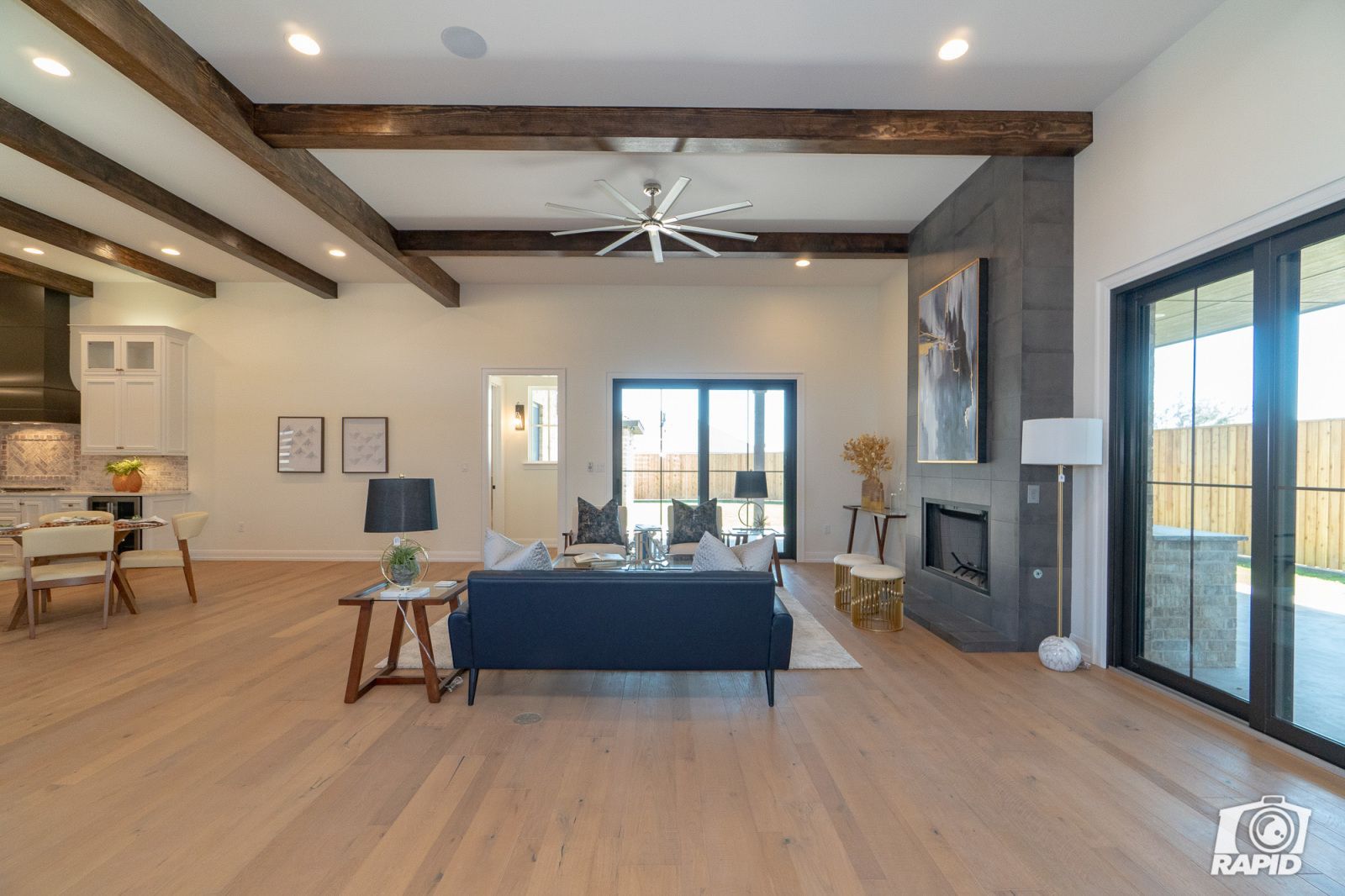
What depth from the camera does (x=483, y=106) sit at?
3670mm

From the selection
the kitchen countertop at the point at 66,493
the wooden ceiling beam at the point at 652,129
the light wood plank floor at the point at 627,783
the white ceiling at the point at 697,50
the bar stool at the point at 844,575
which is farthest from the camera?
the kitchen countertop at the point at 66,493

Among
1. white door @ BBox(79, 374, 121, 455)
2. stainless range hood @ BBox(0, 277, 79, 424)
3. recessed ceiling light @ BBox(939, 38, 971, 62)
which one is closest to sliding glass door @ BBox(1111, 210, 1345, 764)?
recessed ceiling light @ BBox(939, 38, 971, 62)

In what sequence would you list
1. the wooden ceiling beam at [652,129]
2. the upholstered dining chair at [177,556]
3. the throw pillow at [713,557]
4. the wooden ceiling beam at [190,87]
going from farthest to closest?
the upholstered dining chair at [177,556] < the wooden ceiling beam at [652,129] < the throw pillow at [713,557] < the wooden ceiling beam at [190,87]

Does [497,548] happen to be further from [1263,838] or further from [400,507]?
[1263,838]

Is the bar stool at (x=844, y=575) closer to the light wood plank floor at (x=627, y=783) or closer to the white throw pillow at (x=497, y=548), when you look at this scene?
the light wood plank floor at (x=627, y=783)

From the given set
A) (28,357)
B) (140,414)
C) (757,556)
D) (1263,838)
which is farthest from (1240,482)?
(28,357)

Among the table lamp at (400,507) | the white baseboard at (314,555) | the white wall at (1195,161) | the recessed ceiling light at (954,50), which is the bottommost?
the white baseboard at (314,555)

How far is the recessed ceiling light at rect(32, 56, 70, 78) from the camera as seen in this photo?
3.18 m

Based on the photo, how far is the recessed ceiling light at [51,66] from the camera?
318 centimetres

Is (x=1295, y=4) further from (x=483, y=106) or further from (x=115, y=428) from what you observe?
(x=115, y=428)

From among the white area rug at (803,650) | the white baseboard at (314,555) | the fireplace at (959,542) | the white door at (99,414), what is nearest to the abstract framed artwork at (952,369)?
the fireplace at (959,542)

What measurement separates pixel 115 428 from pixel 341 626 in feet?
15.7

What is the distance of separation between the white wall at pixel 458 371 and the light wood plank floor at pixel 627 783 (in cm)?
373

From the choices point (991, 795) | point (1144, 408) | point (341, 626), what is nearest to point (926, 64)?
point (1144, 408)
